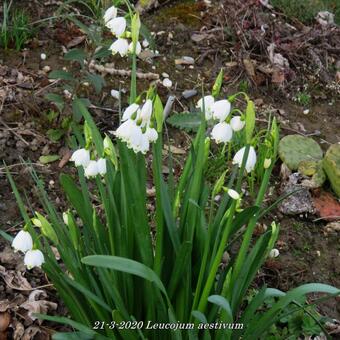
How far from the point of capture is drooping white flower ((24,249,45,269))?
5.48 feet

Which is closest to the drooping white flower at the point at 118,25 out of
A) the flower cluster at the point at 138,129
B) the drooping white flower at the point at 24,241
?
the flower cluster at the point at 138,129

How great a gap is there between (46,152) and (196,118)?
82cm

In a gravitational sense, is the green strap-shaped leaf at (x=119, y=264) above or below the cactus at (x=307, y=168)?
above

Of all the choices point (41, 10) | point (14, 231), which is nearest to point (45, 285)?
point (14, 231)

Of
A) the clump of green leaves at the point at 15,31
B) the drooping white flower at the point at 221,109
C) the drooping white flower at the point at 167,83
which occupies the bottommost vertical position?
the drooping white flower at the point at 167,83

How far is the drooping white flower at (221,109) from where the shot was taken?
1.60m

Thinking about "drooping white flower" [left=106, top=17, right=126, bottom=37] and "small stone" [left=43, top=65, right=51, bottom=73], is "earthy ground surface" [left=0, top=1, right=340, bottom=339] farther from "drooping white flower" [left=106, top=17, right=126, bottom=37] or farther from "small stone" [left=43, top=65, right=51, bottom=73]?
"drooping white flower" [left=106, top=17, right=126, bottom=37]

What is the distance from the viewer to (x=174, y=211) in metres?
1.90

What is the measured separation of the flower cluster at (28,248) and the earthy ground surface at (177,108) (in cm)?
50

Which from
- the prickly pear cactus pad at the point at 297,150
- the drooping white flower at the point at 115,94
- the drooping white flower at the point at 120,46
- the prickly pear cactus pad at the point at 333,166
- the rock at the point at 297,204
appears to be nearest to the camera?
the drooping white flower at the point at 120,46

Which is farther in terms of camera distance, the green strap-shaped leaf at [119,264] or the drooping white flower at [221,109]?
the drooping white flower at [221,109]

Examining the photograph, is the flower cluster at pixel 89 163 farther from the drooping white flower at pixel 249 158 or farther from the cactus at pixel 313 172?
the cactus at pixel 313 172

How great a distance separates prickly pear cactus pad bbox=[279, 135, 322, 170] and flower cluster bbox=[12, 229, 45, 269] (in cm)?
178

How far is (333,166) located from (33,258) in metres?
Result: 1.84
